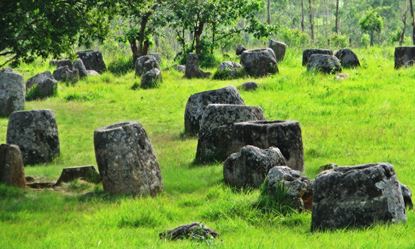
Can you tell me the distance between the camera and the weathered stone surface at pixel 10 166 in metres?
15.9

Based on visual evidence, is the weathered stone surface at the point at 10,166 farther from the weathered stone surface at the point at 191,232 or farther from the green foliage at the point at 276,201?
the weathered stone surface at the point at 191,232

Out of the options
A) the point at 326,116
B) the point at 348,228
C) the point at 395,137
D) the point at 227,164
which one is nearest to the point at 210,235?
the point at 348,228

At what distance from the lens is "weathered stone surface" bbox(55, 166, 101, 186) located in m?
16.6

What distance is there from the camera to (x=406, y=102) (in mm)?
25312

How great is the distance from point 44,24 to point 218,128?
5.04 m

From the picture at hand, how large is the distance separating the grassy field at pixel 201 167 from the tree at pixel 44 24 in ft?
10.3

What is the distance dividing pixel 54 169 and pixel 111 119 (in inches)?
320

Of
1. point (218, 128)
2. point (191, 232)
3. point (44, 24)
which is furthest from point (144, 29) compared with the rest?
point (191, 232)

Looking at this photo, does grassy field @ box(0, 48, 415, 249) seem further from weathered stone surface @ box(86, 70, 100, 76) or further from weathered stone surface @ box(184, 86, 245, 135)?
weathered stone surface @ box(86, 70, 100, 76)

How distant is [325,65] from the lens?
3422cm

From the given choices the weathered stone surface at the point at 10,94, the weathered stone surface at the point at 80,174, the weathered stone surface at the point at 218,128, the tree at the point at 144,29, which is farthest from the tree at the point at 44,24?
the tree at the point at 144,29

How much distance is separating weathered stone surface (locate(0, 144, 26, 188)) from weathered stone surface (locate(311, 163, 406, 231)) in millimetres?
7698

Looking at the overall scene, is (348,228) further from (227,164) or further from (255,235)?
(227,164)

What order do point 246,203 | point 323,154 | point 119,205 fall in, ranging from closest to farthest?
1. point 246,203
2. point 119,205
3. point 323,154
